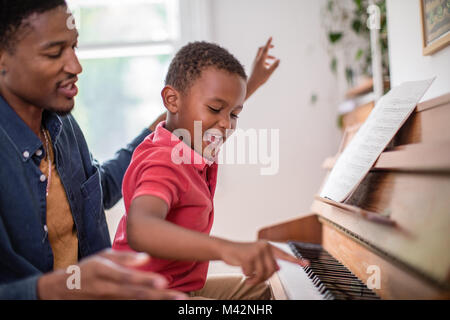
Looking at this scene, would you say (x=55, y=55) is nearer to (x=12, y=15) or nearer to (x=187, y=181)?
(x=12, y=15)

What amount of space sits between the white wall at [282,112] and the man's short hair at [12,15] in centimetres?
188

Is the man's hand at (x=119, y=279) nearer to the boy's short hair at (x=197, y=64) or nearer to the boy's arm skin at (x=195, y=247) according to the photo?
the boy's arm skin at (x=195, y=247)

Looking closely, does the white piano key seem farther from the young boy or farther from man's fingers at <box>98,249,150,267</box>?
man's fingers at <box>98,249,150,267</box>

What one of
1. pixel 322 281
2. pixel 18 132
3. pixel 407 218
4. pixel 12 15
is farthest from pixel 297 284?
pixel 12 15

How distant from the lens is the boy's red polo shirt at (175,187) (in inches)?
32.1

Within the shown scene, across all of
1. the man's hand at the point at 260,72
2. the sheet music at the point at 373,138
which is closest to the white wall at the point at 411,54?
the sheet music at the point at 373,138

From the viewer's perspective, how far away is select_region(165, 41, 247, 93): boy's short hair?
106 centimetres

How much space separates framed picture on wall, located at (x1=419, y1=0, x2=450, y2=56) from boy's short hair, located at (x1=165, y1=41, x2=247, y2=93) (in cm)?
68

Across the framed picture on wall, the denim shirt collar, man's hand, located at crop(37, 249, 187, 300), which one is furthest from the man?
the framed picture on wall

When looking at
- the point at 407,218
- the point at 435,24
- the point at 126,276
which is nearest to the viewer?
the point at 126,276

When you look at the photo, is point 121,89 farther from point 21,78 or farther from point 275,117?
point 21,78

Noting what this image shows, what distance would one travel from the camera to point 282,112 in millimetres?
2697

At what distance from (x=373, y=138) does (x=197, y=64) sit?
569 mm
